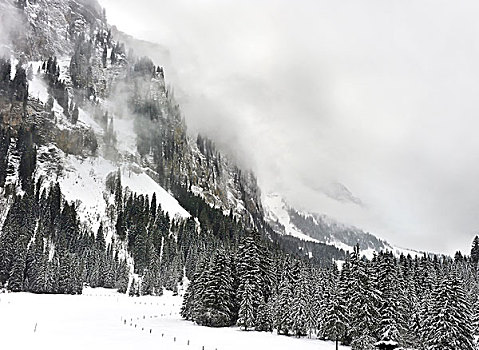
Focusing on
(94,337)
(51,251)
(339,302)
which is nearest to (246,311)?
(339,302)

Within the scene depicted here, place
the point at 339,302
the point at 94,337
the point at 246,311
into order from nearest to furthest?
the point at 94,337
the point at 339,302
the point at 246,311

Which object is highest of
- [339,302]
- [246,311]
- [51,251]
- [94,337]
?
[51,251]

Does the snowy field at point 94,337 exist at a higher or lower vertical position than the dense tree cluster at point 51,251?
lower

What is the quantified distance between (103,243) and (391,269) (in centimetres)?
14855

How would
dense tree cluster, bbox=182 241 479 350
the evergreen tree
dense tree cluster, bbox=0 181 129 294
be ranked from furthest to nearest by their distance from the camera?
dense tree cluster, bbox=0 181 129 294 < the evergreen tree < dense tree cluster, bbox=182 241 479 350

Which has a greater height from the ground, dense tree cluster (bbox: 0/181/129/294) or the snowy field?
dense tree cluster (bbox: 0/181/129/294)

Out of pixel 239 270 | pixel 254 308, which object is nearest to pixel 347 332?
pixel 254 308

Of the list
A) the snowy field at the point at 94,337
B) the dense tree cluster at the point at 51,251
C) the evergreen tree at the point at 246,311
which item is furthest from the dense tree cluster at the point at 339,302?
the dense tree cluster at the point at 51,251

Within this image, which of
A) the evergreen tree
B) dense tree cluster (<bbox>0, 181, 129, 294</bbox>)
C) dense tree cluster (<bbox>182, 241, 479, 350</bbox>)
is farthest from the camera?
dense tree cluster (<bbox>0, 181, 129, 294</bbox>)

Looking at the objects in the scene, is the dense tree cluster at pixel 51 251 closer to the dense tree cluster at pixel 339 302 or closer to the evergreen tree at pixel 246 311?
the dense tree cluster at pixel 339 302

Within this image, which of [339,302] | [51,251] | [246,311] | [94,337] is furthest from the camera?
[51,251]

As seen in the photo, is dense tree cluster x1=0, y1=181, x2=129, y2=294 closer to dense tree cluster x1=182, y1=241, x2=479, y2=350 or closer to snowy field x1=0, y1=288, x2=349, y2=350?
snowy field x1=0, y1=288, x2=349, y2=350

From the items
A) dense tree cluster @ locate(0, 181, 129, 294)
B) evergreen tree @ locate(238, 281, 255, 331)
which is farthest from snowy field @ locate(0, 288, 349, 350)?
dense tree cluster @ locate(0, 181, 129, 294)

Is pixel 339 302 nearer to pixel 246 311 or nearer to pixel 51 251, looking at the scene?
pixel 246 311
